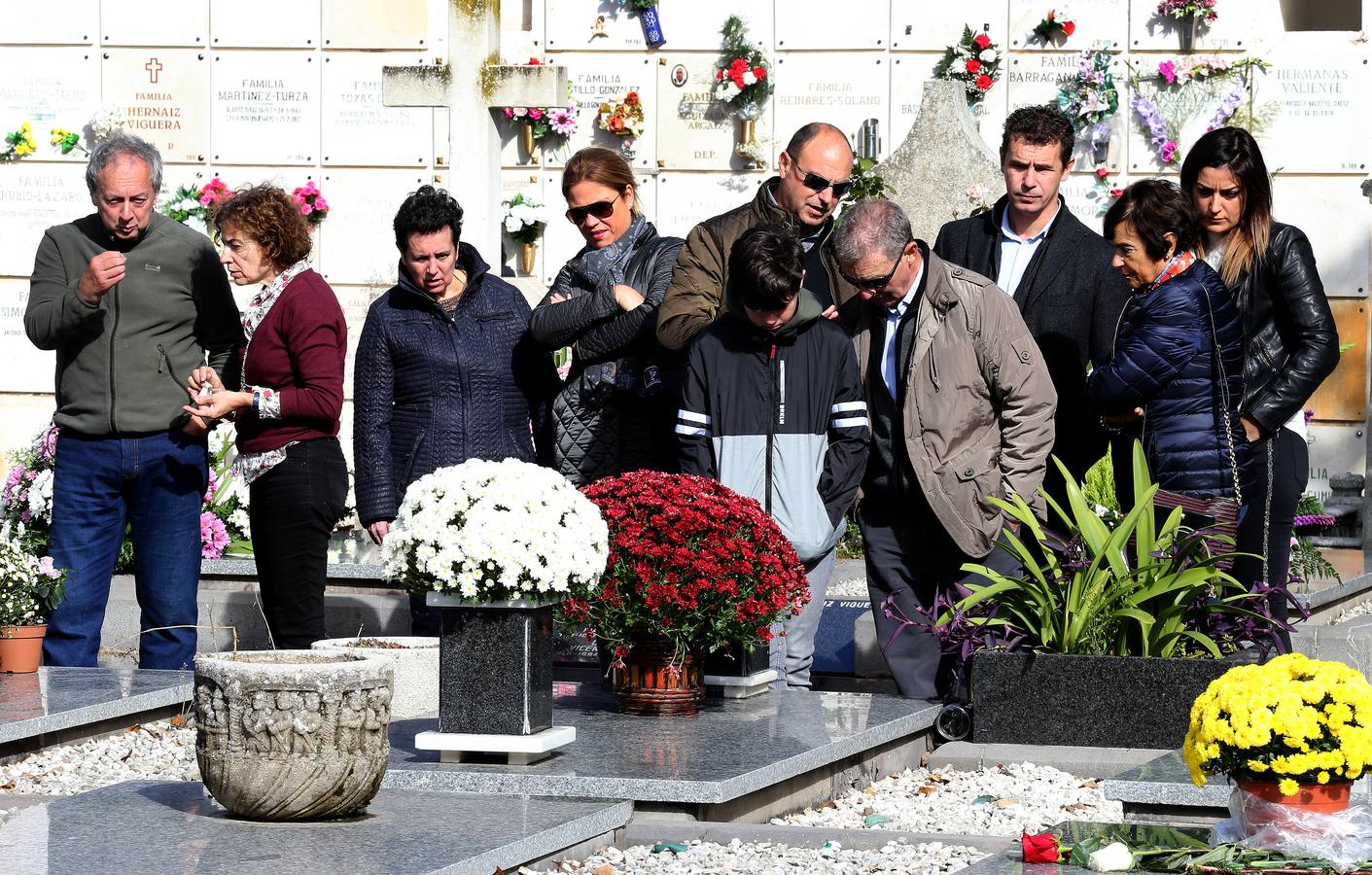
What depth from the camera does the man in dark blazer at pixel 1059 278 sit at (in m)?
5.69

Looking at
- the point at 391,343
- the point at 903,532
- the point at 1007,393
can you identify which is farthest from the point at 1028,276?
the point at 391,343

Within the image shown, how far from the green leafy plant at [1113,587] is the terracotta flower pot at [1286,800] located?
68.4 inches

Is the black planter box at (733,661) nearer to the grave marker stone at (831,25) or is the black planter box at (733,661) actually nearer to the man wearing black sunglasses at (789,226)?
the man wearing black sunglasses at (789,226)

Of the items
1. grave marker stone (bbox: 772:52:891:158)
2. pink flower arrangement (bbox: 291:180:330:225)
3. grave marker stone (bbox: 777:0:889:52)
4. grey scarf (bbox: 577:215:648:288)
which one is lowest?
grey scarf (bbox: 577:215:648:288)

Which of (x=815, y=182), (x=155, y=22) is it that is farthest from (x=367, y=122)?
(x=815, y=182)

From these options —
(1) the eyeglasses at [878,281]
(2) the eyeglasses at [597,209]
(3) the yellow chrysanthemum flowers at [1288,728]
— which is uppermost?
(2) the eyeglasses at [597,209]

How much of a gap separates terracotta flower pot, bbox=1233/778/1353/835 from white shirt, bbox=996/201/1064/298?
262cm

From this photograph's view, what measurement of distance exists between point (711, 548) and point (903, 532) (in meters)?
0.86

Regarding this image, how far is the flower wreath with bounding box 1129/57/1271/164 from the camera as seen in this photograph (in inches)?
419

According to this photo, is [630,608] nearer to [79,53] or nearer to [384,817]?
[384,817]

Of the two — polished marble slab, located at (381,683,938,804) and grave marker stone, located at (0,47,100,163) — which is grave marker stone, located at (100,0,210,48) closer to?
grave marker stone, located at (0,47,100,163)

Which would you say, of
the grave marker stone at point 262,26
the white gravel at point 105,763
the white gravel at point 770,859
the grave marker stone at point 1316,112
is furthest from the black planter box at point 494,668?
the grave marker stone at point 262,26

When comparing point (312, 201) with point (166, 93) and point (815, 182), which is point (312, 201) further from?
point (815, 182)

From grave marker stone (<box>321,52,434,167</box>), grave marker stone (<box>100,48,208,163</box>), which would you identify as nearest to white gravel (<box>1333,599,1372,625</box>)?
grave marker stone (<box>321,52,434,167</box>)
